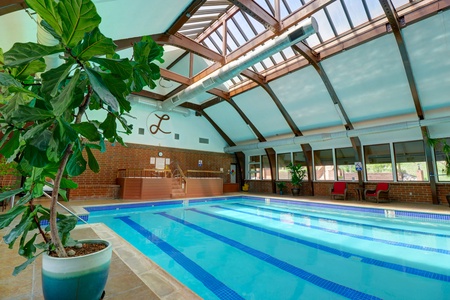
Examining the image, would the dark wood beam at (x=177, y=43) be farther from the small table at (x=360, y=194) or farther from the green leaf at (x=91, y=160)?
the small table at (x=360, y=194)

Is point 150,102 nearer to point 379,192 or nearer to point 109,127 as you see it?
point 109,127

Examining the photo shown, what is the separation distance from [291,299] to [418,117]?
8.66 m

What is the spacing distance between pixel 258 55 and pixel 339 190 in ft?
23.3

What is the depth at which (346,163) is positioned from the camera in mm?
10094

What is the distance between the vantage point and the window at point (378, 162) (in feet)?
29.4

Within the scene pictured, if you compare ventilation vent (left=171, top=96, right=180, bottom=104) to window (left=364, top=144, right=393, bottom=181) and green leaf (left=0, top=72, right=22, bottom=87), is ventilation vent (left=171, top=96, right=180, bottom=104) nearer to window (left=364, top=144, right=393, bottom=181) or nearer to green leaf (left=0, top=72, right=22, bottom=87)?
green leaf (left=0, top=72, right=22, bottom=87)

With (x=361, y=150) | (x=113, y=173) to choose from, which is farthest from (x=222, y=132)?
(x=361, y=150)

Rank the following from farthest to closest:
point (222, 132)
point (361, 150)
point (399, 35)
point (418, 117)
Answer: point (222, 132) < point (361, 150) < point (418, 117) < point (399, 35)

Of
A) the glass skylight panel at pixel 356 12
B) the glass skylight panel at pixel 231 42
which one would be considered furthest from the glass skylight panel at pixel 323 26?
the glass skylight panel at pixel 231 42

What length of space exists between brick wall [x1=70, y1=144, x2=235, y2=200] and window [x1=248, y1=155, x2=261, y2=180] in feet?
4.88

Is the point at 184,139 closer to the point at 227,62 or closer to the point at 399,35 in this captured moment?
the point at 227,62

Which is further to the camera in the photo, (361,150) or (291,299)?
(361,150)

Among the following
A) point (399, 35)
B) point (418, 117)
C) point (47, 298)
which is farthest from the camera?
A: point (418, 117)

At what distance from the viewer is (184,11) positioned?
5121 mm
